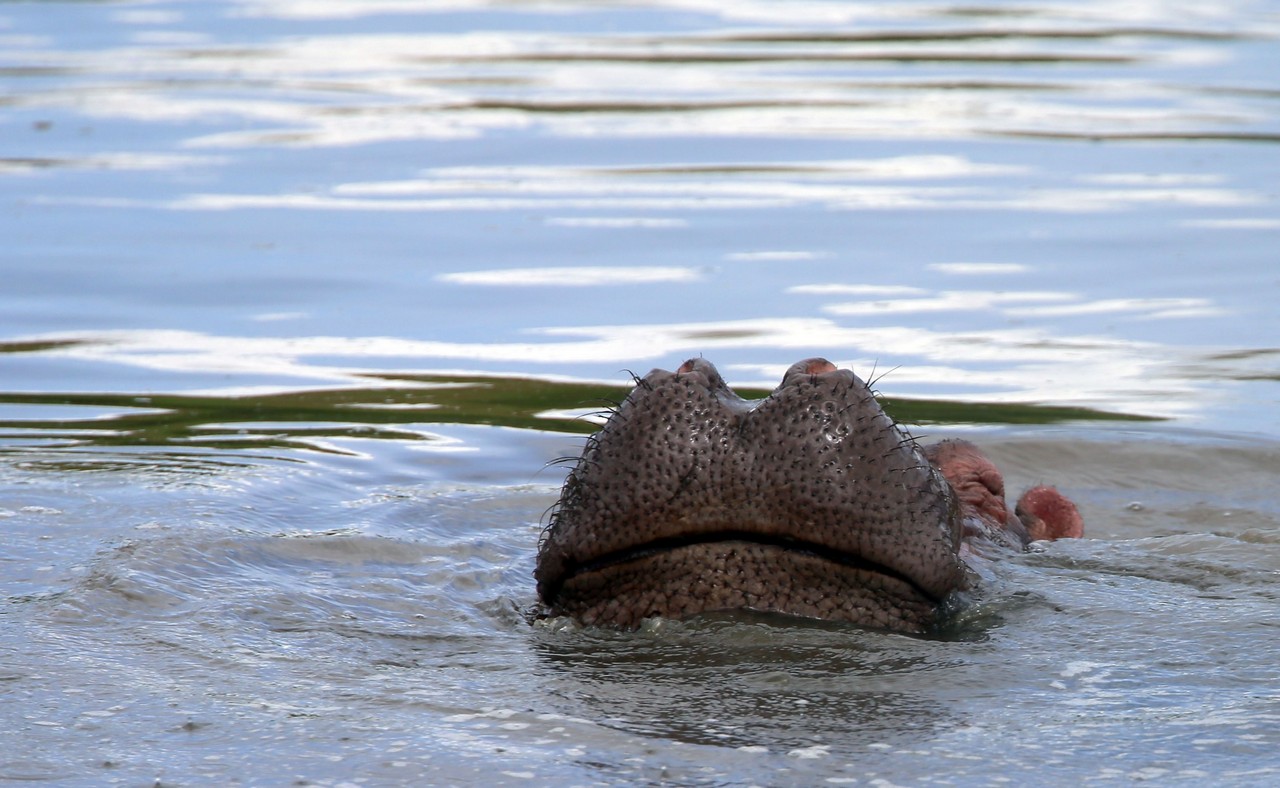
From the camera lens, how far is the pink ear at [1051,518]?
602cm

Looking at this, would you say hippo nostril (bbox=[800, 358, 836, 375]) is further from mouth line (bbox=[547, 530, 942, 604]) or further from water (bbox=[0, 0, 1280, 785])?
water (bbox=[0, 0, 1280, 785])

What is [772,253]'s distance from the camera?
1152 centimetres

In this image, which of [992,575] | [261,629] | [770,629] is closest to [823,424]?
[770,629]

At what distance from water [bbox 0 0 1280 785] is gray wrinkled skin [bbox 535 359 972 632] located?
93 mm

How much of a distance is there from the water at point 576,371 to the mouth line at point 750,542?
153 mm

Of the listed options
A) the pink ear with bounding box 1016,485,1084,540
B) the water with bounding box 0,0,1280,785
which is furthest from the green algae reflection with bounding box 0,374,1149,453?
the pink ear with bounding box 1016,485,1084,540

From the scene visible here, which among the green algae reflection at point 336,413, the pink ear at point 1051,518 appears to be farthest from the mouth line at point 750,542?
the green algae reflection at point 336,413

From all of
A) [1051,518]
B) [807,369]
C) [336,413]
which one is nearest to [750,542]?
[807,369]

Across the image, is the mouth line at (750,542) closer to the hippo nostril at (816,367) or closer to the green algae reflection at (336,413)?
the hippo nostril at (816,367)

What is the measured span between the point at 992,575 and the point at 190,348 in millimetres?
5556

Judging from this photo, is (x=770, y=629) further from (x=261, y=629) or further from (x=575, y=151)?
(x=575, y=151)

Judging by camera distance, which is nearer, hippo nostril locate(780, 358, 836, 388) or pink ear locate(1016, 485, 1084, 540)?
hippo nostril locate(780, 358, 836, 388)

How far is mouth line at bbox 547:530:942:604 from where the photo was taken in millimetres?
4082

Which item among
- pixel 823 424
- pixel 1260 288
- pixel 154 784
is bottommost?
pixel 154 784
